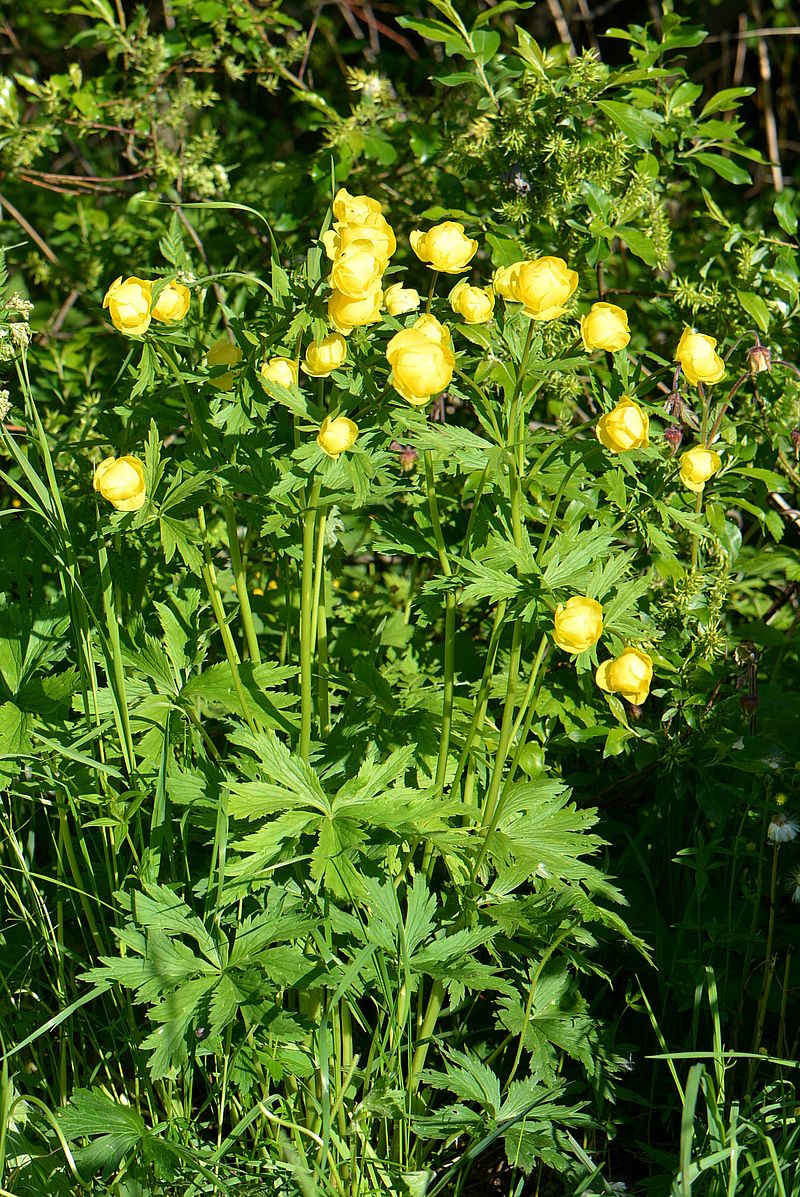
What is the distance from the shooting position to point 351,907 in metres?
1.57

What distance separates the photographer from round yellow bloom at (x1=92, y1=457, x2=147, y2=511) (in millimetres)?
1322

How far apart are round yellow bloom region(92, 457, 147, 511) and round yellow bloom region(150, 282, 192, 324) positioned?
0.18 meters

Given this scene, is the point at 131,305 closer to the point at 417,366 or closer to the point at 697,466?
the point at 417,366

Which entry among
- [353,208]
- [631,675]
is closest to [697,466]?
[631,675]

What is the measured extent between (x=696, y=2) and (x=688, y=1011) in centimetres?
331

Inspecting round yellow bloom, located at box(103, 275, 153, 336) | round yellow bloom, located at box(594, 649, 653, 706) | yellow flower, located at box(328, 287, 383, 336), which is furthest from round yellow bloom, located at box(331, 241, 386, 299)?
round yellow bloom, located at box(594, 649, 653, 706)

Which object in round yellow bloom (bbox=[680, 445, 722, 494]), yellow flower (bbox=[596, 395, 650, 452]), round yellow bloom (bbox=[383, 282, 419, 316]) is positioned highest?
round yellow bloom (bbox=[383, 282, 419, 316])

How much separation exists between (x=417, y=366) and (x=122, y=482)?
365 mm

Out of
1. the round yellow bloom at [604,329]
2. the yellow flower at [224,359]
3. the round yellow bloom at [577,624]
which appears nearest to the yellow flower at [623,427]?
the round yellow bloom at [604,329]

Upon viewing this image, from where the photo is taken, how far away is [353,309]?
1255 mm

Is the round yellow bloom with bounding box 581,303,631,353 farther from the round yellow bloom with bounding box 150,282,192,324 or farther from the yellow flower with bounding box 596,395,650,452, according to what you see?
the round yellow bloom with bounding box 150,282,192,324

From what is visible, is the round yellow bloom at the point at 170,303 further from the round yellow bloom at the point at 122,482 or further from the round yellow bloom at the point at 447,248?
the round yellow bloom at the point at 447,248

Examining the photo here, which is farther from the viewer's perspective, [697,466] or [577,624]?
[697,466]

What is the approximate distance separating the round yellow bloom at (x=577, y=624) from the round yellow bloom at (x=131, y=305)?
0.58 metres
